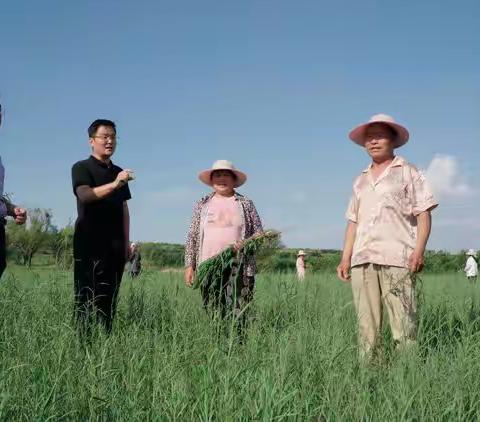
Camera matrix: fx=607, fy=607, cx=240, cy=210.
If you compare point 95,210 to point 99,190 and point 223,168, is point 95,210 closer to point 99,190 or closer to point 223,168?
point 99,190

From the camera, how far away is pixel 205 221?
470 centimetres

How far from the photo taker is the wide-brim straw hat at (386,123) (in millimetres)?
3908

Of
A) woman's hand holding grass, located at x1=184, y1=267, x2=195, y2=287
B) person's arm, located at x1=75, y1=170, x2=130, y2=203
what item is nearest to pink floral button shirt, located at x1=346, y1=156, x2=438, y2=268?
woman's hand holding grass, located at x1=184, y1=267, x2=195, y2=287

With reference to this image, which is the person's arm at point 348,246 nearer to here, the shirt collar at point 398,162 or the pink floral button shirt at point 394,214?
the pink floral button shirt at point 394,214

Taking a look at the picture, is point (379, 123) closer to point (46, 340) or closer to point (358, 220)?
point (358, 220)

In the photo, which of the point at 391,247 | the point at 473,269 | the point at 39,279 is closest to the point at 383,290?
the point at 391,247

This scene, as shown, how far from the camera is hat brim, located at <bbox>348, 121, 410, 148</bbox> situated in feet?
12.9

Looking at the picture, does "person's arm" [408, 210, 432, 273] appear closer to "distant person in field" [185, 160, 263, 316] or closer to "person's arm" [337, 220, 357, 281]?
"person's arm" [337, 220, 357, 281]

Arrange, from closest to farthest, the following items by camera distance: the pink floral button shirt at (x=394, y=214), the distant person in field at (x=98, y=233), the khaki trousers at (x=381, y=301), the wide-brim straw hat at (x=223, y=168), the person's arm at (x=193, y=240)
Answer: the khaki trousers at (x=381, y=301) < the pink floral button shirt at (x=394, y=214) < the distant person in field at (x=98, y=233) < the wide-brim straw hat at (x=223, y=168) < the person's arm at (x=193, y=240)

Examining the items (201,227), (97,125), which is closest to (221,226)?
(201,227)

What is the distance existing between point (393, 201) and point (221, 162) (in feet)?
4.89

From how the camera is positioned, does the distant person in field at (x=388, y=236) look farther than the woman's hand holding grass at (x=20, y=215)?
No

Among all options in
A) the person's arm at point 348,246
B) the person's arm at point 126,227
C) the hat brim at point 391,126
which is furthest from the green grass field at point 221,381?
the hat brim at point 391,126

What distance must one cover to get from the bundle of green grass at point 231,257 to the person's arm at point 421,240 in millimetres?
910
